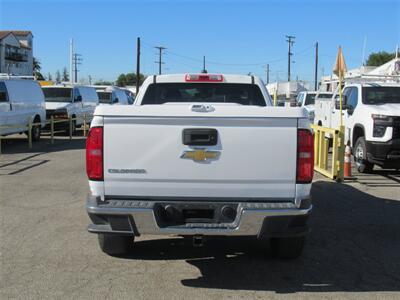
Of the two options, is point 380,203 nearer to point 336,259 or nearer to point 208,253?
point 336,259

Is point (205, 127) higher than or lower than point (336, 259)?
higher

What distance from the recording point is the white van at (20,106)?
653 inches

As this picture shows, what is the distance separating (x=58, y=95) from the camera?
23.4 metres

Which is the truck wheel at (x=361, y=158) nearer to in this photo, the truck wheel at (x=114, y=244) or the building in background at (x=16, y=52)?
the truck wheel at (x=114, y=244)

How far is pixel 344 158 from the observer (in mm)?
11125

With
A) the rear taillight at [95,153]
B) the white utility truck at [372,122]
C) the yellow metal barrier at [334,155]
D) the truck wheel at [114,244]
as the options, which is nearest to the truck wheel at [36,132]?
the white utility truck at [372,122]

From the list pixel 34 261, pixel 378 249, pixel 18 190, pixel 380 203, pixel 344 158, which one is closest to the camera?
pixel 34 261

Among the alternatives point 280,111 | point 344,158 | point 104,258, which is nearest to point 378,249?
point 280,111

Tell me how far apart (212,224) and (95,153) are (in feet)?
3.83

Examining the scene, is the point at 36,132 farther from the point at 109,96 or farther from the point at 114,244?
the point at 114,244

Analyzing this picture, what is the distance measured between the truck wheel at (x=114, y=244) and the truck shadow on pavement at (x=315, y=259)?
5.6 inches

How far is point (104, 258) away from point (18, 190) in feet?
14.7

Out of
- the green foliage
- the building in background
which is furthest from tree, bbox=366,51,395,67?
the building in background

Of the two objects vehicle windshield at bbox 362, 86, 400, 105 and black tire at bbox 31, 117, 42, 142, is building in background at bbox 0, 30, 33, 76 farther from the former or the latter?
vehicle windshield at bbox 362, 86, 400, 105
